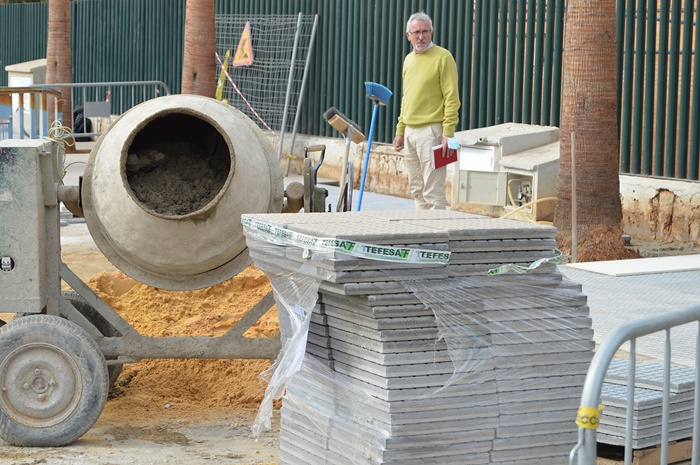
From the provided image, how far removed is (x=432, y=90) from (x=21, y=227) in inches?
193

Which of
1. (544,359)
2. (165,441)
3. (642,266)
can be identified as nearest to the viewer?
(544,359)

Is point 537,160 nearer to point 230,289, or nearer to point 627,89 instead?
point 627,89

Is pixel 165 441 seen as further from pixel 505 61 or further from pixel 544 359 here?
pixel 505 61

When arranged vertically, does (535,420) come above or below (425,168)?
below

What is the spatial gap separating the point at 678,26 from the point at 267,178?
6486 millimetres

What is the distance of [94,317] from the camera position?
7285mm

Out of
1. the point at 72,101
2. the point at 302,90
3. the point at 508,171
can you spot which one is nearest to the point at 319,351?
the point at 508,171

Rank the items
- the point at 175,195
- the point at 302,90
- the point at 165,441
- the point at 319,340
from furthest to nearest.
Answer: the point at 302,90 < the point at 175,195 < the point at 165,441 < the point at 319,340

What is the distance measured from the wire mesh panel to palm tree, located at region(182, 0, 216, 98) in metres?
3.23

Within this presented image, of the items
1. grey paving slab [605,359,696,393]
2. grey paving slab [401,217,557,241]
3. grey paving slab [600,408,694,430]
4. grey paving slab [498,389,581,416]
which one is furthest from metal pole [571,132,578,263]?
grey paving slab [498,389,581,416]

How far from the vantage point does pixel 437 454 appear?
178 inches

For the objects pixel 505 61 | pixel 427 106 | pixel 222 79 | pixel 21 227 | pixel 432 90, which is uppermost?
pixel 505 61

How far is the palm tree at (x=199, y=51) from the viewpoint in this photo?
1380 centimetres

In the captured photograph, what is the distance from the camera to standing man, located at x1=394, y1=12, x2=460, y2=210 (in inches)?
395
